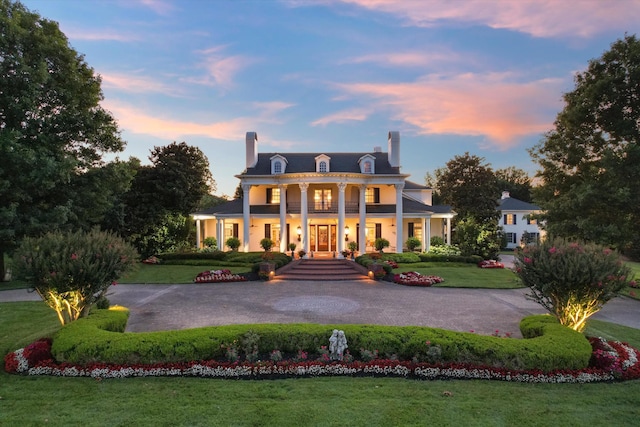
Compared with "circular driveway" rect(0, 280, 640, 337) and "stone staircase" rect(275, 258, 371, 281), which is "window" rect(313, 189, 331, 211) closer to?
"stone staircase" rect(275, 258, 371, 281)

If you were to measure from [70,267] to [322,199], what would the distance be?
882 inches

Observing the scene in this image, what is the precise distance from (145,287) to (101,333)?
35.6 feet

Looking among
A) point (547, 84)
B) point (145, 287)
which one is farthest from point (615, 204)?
point (145, 287)

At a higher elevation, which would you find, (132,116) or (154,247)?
(132,116)

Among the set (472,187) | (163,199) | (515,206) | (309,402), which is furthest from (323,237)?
(515,206)

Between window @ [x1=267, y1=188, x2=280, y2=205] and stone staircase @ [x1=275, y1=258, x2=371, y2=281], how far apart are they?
8.13 meters

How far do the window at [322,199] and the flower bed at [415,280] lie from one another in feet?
38.4

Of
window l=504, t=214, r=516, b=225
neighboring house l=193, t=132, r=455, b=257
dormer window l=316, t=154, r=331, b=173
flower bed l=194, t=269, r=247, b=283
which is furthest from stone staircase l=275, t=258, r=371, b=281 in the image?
window l=504, t=214, r=516, b=225

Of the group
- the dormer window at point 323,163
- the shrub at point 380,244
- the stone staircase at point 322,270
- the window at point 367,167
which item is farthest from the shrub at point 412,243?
the dormer window at point 323,163

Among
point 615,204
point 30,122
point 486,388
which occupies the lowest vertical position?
point 486,388

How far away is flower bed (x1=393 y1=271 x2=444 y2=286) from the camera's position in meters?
17.8

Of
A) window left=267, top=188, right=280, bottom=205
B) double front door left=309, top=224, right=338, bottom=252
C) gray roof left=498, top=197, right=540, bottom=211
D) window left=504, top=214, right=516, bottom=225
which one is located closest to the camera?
double front door left=309, top=224, right=338, bottom=252

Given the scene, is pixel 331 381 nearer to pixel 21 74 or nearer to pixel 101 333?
pixel 101 333

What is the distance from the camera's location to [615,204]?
14891 millimetres
